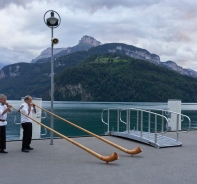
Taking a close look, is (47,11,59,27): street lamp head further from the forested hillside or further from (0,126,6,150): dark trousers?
the forested hillside

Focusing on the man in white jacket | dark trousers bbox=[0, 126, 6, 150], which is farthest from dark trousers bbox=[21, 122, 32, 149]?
dark trousers bbox=[0, 126, 6, 150]

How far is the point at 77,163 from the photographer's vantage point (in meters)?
6.69

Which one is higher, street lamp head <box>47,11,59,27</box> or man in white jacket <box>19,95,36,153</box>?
street lamp head <box>47,11,59,27</box>

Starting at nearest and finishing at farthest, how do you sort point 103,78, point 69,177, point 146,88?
point 69,177 < point 146,88 < point 103,78

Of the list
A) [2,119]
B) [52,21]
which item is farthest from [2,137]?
[52,21]

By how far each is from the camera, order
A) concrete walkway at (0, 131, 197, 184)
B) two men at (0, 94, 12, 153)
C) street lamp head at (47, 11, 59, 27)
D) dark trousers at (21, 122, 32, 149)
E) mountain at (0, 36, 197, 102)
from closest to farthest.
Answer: concrete walkway at (0, 131, 197, 184), two men at (0, 94, 12, 153), dark trousers at (21, 122, 32, 149), street lamp head at (47, 11, 59, 27), mountain at (0, 36, 197, 102)

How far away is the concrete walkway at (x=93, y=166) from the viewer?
5.42 meters

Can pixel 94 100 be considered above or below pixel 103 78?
below

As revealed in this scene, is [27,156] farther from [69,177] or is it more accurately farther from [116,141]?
[116,141]

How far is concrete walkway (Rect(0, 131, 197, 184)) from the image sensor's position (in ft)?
17.8

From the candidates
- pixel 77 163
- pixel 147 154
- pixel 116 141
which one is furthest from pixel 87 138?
pixel 77 163

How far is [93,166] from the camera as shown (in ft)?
21.1

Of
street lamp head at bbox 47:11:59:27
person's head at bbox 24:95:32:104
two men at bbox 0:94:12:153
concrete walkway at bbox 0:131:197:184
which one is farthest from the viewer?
street lamp head at bbox 47:11:59:27

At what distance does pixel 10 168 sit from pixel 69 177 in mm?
1314
